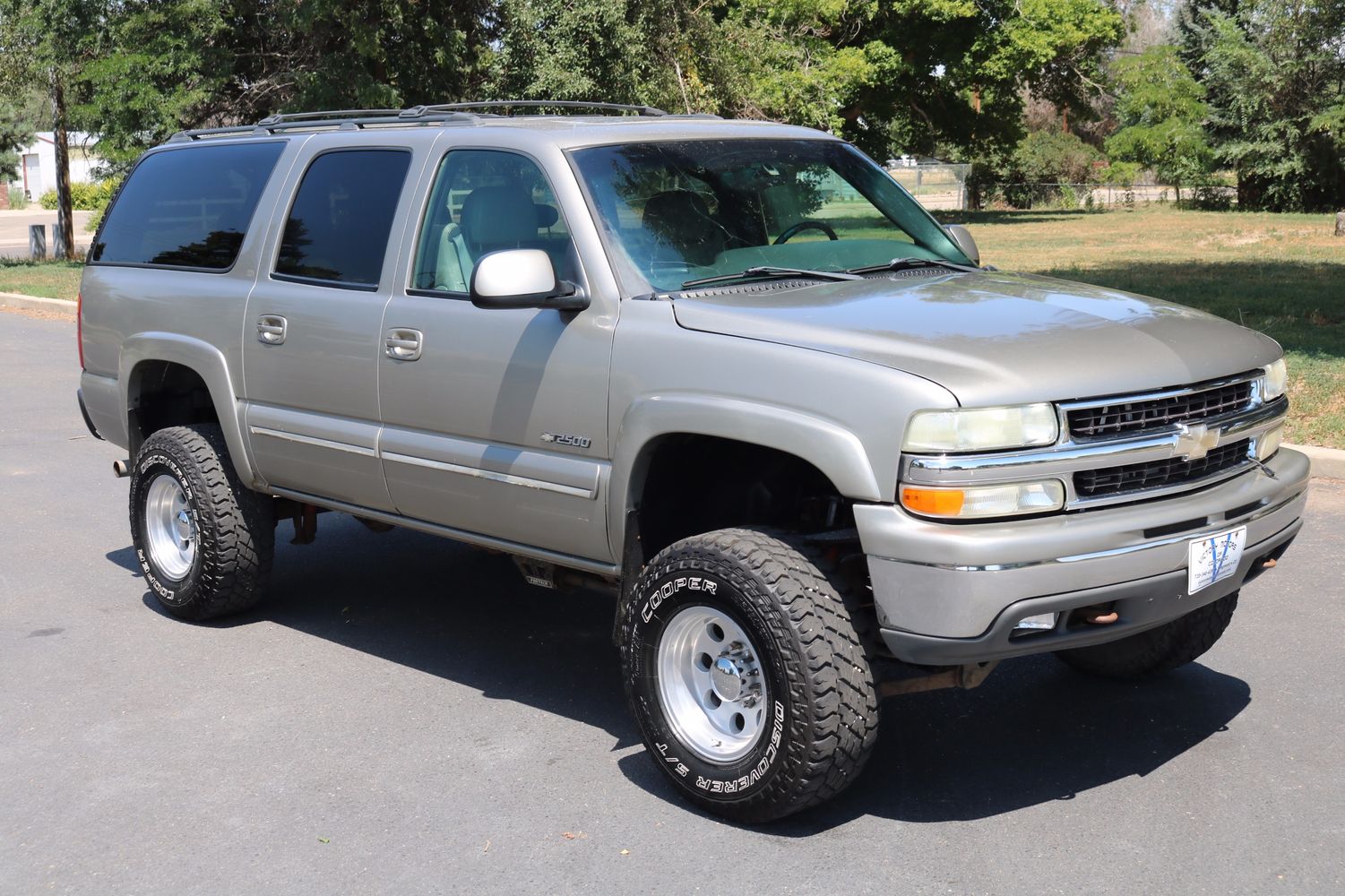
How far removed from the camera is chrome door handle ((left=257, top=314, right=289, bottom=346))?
5707 mm

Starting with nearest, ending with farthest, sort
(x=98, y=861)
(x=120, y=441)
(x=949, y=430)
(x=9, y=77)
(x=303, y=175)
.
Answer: (x=949, y=430) → (x=98, y=861) → (x=303, y=175) → (x=120, y=441) → (x=9, y=77)

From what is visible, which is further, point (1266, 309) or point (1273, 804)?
point (1266, 309)

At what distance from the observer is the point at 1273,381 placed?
4.62 meters

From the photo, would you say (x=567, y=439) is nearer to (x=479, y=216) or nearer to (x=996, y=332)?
(x=479, y=216)

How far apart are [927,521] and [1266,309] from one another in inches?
503

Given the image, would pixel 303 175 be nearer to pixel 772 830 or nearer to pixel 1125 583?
pixel 772 830

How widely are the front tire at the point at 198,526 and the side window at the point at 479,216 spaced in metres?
1.51

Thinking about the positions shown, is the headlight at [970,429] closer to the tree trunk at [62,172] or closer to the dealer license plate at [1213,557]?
the dealer license plate at [1213,557]

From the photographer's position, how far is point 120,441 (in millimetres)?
6773

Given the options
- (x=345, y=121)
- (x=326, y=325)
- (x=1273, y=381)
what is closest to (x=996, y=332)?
Answer: (x=1273, y=381)

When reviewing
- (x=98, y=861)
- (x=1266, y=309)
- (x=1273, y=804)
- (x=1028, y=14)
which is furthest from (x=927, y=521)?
(x=1028, y=14)

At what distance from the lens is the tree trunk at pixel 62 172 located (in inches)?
1137

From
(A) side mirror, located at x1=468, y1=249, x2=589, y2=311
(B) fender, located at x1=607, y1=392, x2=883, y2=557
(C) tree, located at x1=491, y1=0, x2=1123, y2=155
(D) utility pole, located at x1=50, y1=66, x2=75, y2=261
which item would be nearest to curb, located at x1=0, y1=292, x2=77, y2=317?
(C) tree, located at x1=491, y1=0, x2=1123, y2=155

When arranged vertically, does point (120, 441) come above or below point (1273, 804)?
above
